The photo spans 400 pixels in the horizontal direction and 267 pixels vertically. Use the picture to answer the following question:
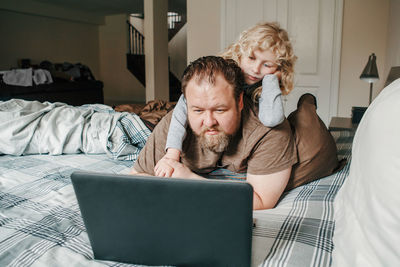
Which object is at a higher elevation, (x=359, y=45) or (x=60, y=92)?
(x=359, y=45)

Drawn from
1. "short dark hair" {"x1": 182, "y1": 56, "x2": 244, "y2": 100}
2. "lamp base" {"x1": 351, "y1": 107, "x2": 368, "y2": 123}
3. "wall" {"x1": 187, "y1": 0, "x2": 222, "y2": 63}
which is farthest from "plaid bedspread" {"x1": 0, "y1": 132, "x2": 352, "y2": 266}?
"wall" {"x1": 187, "y1": 0, "x2": 222, "y2": 63}

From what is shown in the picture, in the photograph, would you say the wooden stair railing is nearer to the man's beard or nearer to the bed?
the bed

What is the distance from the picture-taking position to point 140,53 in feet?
35.4

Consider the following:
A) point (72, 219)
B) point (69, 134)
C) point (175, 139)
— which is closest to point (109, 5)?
point (69, 134)

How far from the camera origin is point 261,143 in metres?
1.23

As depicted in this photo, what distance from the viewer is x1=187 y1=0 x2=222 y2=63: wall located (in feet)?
14.6

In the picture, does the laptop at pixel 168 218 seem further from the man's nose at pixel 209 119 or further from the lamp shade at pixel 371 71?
the lamp shade at pixel 371 71

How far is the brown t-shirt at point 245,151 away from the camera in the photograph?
1.21 meters

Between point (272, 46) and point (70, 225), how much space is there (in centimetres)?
101

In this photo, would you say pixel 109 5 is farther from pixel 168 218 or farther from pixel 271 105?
pixel 168 218

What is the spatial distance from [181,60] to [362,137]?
1049 cm

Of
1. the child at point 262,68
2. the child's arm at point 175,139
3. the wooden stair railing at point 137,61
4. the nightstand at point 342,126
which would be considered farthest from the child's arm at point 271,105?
the wooden stair railing at point 137,61

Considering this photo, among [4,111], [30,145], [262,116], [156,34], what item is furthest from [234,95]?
[156,34]

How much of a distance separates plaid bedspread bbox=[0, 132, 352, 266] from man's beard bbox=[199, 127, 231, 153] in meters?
0.23
